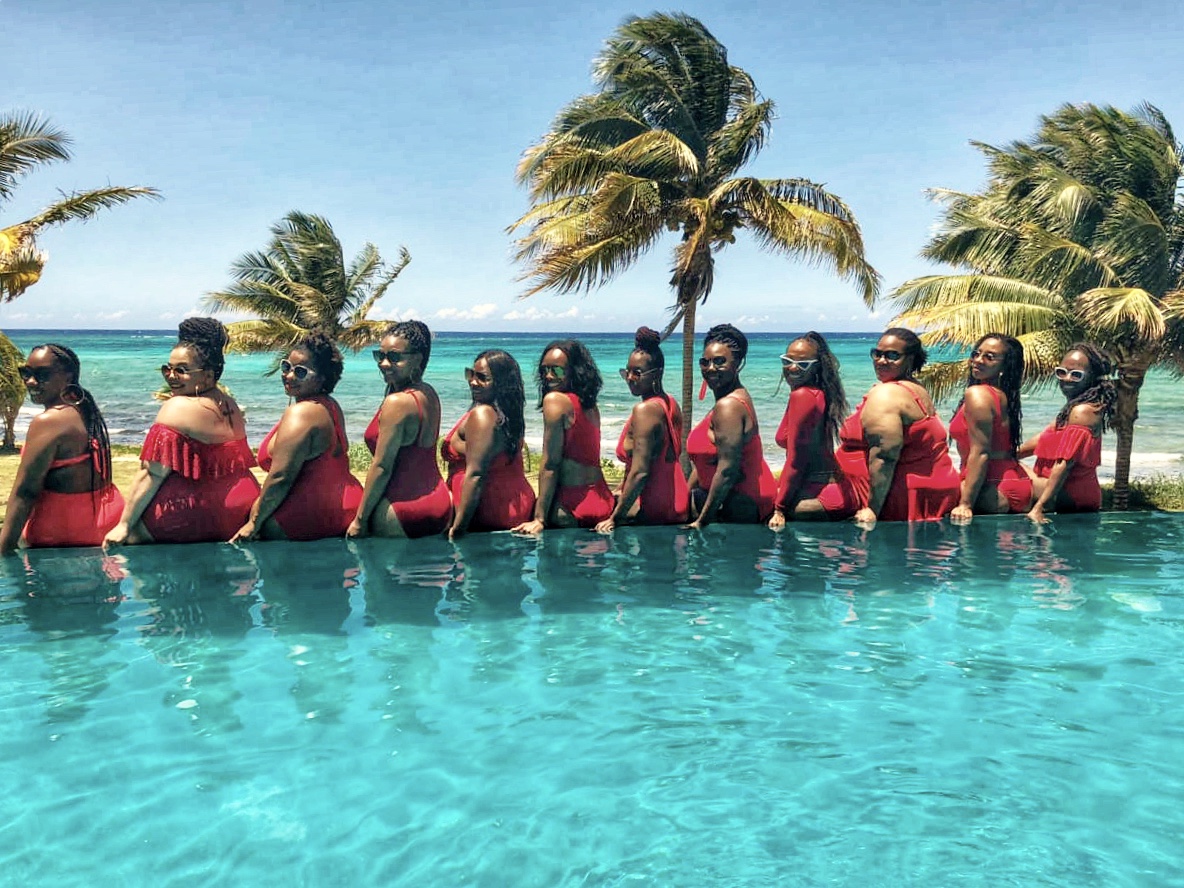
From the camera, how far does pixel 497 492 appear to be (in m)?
8.60

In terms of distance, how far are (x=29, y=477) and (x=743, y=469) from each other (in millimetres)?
5828

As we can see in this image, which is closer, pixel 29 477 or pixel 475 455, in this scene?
pixel 29 477

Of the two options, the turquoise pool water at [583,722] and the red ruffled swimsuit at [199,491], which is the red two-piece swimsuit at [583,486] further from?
the red ruffled swimsuit at [199,491]

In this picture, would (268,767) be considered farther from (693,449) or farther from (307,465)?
(693,449)

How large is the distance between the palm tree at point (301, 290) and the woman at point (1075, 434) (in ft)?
59.4

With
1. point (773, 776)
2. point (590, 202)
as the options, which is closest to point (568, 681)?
point (773, 776)

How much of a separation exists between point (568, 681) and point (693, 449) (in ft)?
13.1

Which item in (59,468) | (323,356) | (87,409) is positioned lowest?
(59,468)

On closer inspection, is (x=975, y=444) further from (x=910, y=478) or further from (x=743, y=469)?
(x=743, y=469)

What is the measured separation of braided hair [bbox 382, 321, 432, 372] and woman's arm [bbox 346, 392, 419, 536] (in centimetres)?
39

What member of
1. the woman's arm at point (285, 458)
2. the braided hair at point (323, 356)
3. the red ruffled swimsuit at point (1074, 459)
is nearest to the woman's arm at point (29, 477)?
the woman's arm at point (285, 458)

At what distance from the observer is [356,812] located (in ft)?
12.6

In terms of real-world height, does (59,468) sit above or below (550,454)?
below

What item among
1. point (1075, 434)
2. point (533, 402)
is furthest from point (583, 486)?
point (533, 402)
